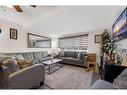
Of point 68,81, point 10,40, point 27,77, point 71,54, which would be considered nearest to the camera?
point 27,77

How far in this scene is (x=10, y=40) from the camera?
3.82m

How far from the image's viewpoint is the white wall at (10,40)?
3554 millimetres

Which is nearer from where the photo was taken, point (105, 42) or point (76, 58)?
point (105, 42)

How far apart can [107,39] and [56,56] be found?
3089 mm

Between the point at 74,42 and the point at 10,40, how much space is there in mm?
3629

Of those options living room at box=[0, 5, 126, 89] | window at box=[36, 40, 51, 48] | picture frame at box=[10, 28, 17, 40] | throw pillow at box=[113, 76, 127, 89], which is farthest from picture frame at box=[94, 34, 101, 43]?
picture frame at box=[10, 28, 17, 40]

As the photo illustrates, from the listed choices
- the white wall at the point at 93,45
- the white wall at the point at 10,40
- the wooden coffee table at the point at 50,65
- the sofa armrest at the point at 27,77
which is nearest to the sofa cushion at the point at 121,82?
the sofa armrest at the point at 27,77

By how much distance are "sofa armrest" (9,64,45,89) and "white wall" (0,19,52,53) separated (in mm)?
2175

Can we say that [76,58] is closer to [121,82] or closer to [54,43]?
[54,43]

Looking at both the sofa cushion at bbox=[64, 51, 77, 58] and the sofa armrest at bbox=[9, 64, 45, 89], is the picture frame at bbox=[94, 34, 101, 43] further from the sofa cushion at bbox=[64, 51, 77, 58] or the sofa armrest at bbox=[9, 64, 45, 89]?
the sofa armrest at bbox=[9, 64, 45, 89]

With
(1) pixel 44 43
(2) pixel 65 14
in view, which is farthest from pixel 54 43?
(2) pixel 65 14

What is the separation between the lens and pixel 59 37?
6.73 m
